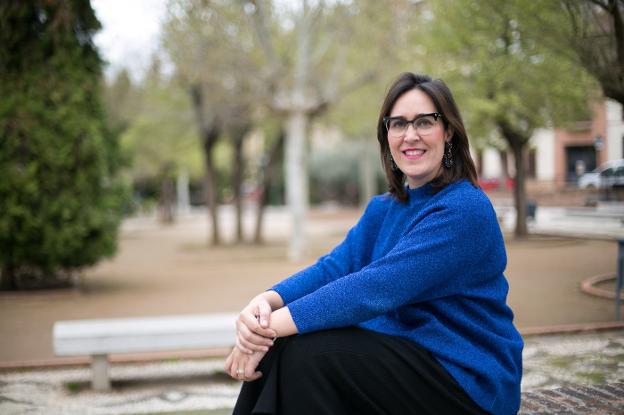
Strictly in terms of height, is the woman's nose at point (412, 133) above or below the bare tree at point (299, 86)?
below

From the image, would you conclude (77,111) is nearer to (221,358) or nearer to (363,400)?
(221,358)

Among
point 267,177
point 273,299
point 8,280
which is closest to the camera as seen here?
point 273,299

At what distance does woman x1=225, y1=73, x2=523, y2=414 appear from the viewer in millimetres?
1972

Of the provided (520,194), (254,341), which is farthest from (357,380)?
(520,194)

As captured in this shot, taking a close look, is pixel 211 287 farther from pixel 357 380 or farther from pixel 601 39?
pixel 357 380

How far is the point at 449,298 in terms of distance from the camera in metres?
2.08

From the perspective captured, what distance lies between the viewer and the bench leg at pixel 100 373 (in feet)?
15.6

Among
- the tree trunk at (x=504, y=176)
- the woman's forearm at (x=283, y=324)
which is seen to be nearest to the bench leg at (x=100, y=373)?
the woman's forearm at (x=283, y=324)

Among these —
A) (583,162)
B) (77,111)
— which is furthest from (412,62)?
(583,162)

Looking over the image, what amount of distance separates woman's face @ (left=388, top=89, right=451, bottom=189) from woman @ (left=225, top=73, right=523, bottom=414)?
0.13 metres

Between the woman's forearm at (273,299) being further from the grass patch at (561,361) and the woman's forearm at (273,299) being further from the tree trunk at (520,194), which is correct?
the tree trunk at (520,194)

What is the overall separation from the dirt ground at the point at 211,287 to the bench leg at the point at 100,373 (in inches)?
50.6

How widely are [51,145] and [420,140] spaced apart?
7798 millimetres

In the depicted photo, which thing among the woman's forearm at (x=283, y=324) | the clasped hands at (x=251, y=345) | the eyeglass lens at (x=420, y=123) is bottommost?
the clasped hands at (x=251, y=345)
